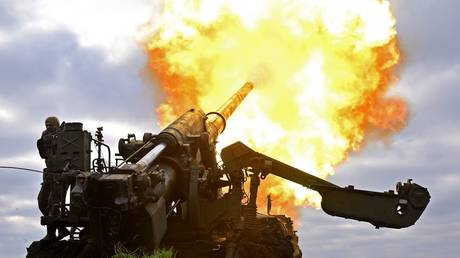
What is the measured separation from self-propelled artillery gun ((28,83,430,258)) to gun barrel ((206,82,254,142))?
0.45ft

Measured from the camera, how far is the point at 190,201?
19.3 meters

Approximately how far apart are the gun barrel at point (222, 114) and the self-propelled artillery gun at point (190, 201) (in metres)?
0.14

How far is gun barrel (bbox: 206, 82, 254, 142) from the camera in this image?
23.2 metres

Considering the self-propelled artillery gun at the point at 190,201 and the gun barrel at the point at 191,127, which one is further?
the gun barrel at the point at 191,127

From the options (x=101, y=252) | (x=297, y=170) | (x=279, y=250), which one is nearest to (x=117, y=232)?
(x=101, y=252)

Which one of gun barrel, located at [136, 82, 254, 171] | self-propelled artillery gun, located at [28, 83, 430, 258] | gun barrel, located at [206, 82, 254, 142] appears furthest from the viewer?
gun barrel, located at [206, 82, 254, 142]

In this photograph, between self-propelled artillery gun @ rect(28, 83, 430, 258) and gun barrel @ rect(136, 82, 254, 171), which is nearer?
self-propelled artillery gun @ rect(28, 83, 430, 258)

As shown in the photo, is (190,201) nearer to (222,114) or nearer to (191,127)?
(191,127)

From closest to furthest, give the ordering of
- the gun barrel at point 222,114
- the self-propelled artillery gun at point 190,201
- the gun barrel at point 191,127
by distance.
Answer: the self-propelled artillery gun at point 190,201, the gun barrel at point 191,127, the gun barrel at point 222,114

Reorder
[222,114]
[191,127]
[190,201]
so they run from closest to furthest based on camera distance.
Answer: [190,201], [191,127], [222,114]

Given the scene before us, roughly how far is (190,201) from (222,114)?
6467 millimetres

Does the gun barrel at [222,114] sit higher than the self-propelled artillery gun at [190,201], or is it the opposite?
the gun barrel at [222,114]

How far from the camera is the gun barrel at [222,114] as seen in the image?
2321cm

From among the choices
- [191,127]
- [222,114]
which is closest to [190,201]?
[191,127]
